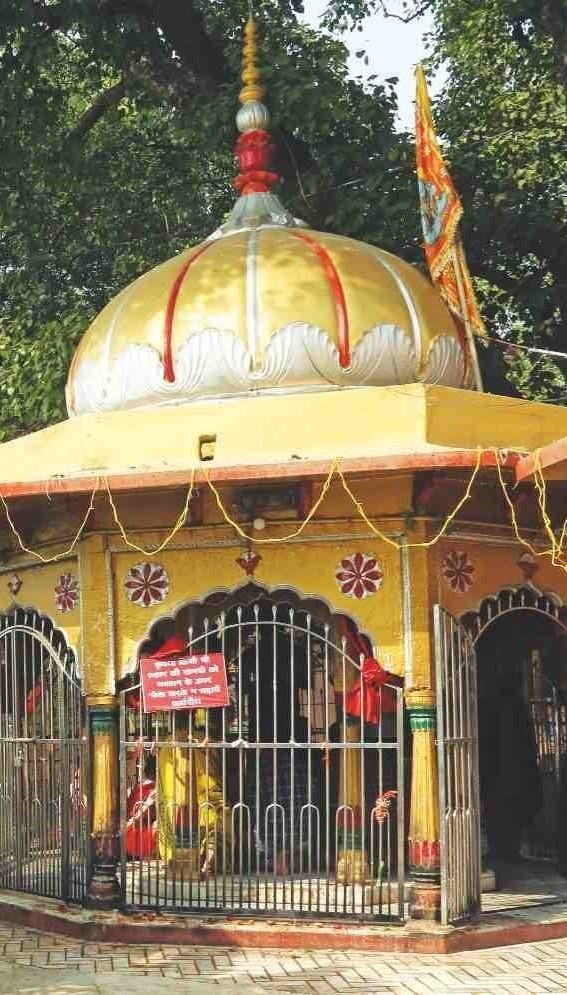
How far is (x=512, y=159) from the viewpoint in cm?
1488

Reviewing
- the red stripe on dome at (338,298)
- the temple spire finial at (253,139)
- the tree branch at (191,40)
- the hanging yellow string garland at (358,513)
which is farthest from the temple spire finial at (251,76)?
the hanging yellow string garland at (358,513)

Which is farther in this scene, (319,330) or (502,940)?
(319,330)

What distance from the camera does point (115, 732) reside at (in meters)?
8.98

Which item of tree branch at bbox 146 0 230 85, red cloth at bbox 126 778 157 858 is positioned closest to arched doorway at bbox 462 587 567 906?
red cloth at bbox 126 778 157 858

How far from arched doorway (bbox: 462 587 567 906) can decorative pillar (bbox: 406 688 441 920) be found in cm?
234

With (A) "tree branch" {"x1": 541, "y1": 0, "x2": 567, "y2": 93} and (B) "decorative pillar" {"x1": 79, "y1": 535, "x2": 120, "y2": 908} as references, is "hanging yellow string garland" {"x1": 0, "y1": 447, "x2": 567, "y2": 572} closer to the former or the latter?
(B) "decorative pillar" {"x1": 79, "y1": 535, "x2": 120, "y2": 908}

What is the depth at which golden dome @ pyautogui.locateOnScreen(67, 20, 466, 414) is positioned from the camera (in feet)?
30.0

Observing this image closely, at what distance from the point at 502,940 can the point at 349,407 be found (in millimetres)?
3271

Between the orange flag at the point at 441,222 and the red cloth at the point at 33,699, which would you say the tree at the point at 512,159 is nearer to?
the orange flag at the point at 441,222

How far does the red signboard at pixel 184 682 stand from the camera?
8.77 m

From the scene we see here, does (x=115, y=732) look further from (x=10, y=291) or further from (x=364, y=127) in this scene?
(x=10, y=291)

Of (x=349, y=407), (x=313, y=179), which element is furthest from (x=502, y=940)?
(x=313, y=179)

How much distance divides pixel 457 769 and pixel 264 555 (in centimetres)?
176

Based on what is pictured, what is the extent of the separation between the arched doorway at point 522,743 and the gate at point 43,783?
3.23m
